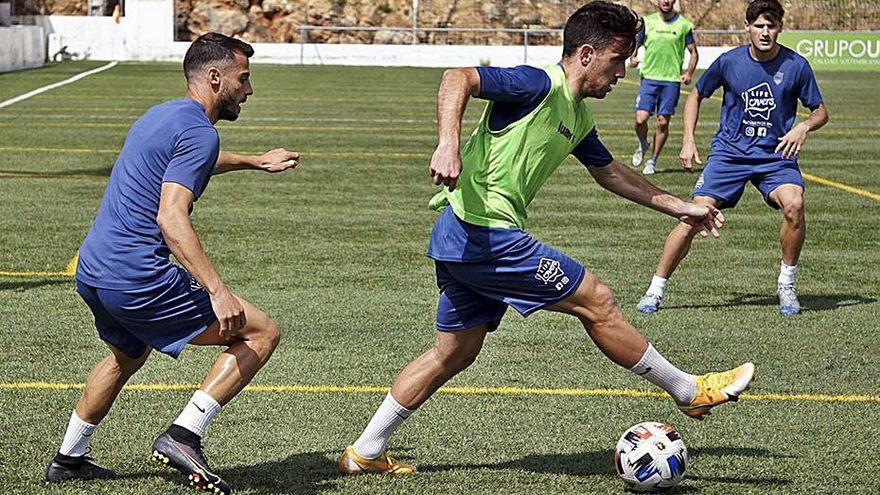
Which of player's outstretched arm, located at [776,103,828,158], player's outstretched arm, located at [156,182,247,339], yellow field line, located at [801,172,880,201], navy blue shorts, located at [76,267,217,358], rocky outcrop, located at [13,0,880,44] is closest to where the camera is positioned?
player's outstretched arm, located at [156,182,247,339]

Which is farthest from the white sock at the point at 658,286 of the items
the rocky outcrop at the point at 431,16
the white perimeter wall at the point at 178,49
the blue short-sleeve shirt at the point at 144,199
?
the rocky outcrop at the point at 431,16

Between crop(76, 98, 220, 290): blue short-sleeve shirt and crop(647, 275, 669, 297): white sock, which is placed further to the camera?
crop(647, 275, 669, 297): white sock

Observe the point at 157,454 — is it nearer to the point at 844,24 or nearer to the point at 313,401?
the point at 313,401

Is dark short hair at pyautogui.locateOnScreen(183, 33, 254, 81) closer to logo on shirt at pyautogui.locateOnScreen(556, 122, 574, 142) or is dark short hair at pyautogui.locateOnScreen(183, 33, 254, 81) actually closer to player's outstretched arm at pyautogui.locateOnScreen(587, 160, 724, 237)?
logo on shirt at pyautogui.locateOnScreen(556, 122, 574, 142)

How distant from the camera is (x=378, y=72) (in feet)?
149

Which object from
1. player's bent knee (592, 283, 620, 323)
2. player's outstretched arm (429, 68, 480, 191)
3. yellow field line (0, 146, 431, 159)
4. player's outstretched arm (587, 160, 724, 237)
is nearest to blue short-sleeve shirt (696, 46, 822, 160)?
player's outstretched arm (587, 160, 724, 237)

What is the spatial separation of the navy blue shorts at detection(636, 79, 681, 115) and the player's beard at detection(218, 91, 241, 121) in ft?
44.5

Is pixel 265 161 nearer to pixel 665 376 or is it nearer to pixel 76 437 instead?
pixel 76 437

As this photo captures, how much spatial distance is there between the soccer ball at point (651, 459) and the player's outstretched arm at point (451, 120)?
133 cm

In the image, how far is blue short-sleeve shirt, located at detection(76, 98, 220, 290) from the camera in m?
5.50

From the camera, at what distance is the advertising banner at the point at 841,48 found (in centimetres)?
4769

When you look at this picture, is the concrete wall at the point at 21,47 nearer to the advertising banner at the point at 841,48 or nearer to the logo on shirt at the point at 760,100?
the advertising banner at the point at 841,48

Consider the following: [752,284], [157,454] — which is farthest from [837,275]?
[157,454]

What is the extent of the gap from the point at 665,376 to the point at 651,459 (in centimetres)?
38
